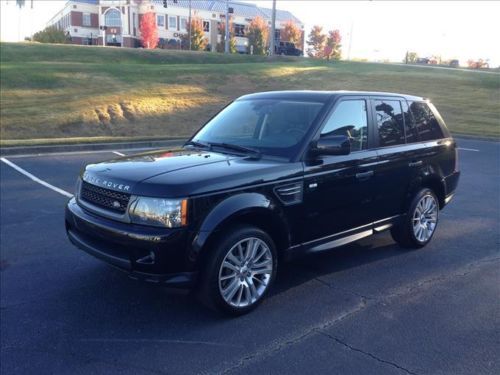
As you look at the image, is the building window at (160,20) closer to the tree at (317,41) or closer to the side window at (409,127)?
the tree at (317,41)

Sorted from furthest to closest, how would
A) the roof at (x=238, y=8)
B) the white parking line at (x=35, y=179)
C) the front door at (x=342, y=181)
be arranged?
the roof at (x=238, y=8) < the white parking line at (x=35, y=179) < the front door at (x=342, y=181)

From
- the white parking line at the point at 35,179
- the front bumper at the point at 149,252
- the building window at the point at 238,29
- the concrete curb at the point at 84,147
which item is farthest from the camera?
the building window at the point at 238,29

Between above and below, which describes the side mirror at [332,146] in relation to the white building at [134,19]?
below

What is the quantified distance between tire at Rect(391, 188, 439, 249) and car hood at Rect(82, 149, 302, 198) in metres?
1.96

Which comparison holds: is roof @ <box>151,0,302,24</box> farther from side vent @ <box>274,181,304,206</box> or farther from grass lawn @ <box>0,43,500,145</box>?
side vent @ <box>274,181,304,206</box>

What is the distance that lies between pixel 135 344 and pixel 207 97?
71.6 ft

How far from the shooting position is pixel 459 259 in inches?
221

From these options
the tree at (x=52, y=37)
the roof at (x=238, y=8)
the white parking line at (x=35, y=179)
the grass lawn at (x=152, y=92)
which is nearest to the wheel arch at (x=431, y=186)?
the white parking line at (x=35, y=179)

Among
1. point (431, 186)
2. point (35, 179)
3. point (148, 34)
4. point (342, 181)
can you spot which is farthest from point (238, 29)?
point (342, 181)

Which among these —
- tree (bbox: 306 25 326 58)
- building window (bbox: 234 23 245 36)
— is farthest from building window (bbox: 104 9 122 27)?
tree (bbox: 306 25 326 58)

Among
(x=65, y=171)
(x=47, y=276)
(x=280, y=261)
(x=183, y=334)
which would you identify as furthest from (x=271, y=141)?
(x=65, y=171)

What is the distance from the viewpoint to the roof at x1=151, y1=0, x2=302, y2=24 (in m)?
83.6

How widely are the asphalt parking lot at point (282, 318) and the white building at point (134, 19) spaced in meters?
76.3

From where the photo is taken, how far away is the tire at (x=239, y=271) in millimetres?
3863
